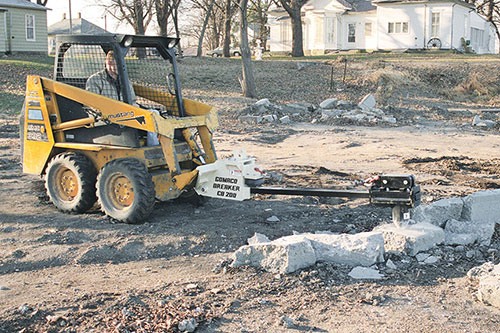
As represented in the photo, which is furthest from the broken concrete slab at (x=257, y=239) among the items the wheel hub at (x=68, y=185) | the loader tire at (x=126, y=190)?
the wheel hub at (x=68, y=185)

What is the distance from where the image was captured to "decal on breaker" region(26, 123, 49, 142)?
853 cm

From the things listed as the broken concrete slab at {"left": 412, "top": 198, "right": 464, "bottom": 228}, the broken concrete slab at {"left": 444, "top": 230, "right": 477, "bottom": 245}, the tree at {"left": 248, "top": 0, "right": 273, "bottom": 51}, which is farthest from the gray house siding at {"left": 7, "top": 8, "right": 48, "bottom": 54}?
the broken concrete slab at {"left": 444, "top": 230, "right": 477, "bottom": 245}

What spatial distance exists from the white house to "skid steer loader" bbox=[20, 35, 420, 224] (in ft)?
112

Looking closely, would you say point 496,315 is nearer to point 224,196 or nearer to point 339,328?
point 339,328

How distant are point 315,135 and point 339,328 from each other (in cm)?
1097

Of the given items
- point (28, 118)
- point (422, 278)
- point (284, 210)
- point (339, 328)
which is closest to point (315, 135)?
point (284, 210)

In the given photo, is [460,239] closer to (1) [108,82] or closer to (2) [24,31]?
(1) [108,82]

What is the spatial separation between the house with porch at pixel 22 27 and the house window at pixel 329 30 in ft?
64.2

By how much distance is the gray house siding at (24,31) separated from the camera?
34.3 metres

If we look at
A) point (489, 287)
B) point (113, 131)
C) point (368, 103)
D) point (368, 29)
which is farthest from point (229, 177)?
point (368, 29)

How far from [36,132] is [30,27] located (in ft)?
96.4

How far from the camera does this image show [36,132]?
862cm

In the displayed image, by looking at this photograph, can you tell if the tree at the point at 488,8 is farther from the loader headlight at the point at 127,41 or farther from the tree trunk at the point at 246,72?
the loader headlight at the point at 127,41

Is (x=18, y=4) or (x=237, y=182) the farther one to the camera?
(x=18, y=4)
